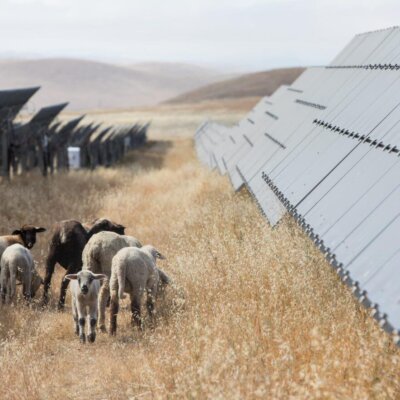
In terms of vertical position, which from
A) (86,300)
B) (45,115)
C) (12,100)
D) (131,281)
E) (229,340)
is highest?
(229,340)

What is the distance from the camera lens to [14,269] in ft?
29.3

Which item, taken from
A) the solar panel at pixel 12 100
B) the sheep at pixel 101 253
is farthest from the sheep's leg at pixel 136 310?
the solar panel at pixel 12 100

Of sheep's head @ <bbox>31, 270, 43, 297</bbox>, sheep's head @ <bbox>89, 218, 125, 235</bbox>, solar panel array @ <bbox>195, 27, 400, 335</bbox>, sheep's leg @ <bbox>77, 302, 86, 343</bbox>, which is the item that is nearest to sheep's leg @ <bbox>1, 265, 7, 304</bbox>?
sheep's head @ <bbox>31, 270, 43, 297</bbox>

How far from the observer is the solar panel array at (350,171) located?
4715 millimetres

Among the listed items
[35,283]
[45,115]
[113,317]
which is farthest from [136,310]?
[45,115]

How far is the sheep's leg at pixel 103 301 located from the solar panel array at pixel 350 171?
6.68 feet

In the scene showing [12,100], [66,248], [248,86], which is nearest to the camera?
[66,248]

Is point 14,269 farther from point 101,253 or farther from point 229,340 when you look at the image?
point 229,340

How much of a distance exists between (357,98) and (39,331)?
5.13 m

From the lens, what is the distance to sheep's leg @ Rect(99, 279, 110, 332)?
783 cm

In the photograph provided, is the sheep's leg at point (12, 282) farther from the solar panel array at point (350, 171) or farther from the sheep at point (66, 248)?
the solar panel array at point (350, 171)

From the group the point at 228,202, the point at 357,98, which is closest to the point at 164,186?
the point at 228,202

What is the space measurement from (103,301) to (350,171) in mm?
3136

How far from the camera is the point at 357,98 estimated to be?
9.54m
